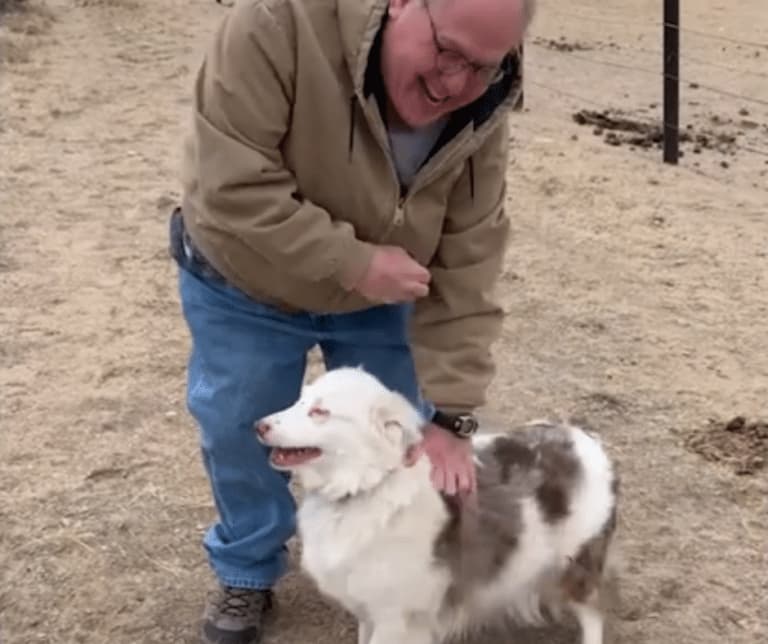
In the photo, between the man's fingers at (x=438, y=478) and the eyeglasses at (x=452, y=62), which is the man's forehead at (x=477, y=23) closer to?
the eyeglasses at (x=452, y=62)

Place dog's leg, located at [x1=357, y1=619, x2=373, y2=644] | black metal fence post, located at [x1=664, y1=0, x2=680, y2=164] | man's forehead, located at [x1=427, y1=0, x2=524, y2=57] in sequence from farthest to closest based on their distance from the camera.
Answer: black metal fence post, located at [x1=664, y1=0, x2=680, y2=164]
dog's leg, located at [x1=357, y1=619, x2=373, y2=644]
man's forehead, located at [x1=427, y1=0, x2=524, y2=57]

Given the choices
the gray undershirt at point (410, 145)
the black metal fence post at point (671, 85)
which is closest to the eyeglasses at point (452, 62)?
the gray undershirt at point (410, 145)

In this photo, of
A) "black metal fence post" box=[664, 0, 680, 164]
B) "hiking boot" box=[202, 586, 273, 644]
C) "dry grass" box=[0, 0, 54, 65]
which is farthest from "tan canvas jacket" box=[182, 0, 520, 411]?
"dry grass" box=[0, 0, 54, 65]

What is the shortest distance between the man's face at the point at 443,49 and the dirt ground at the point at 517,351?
1.28m

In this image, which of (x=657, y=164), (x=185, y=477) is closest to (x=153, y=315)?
(x=185, y=477)

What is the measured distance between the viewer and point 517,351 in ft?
15.3

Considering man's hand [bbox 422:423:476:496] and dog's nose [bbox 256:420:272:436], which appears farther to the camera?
man's hand [bbox 422:423:476:496]

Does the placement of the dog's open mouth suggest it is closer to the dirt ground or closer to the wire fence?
the dirt ground

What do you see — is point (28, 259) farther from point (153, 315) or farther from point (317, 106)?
point (317, 106)

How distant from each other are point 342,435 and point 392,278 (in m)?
0.30

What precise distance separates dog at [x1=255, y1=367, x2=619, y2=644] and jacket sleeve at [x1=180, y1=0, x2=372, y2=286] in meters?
0.28

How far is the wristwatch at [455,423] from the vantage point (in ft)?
9.05

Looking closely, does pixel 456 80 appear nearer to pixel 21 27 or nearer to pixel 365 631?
pixel 365 631

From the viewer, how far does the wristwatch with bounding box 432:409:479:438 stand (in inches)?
109
